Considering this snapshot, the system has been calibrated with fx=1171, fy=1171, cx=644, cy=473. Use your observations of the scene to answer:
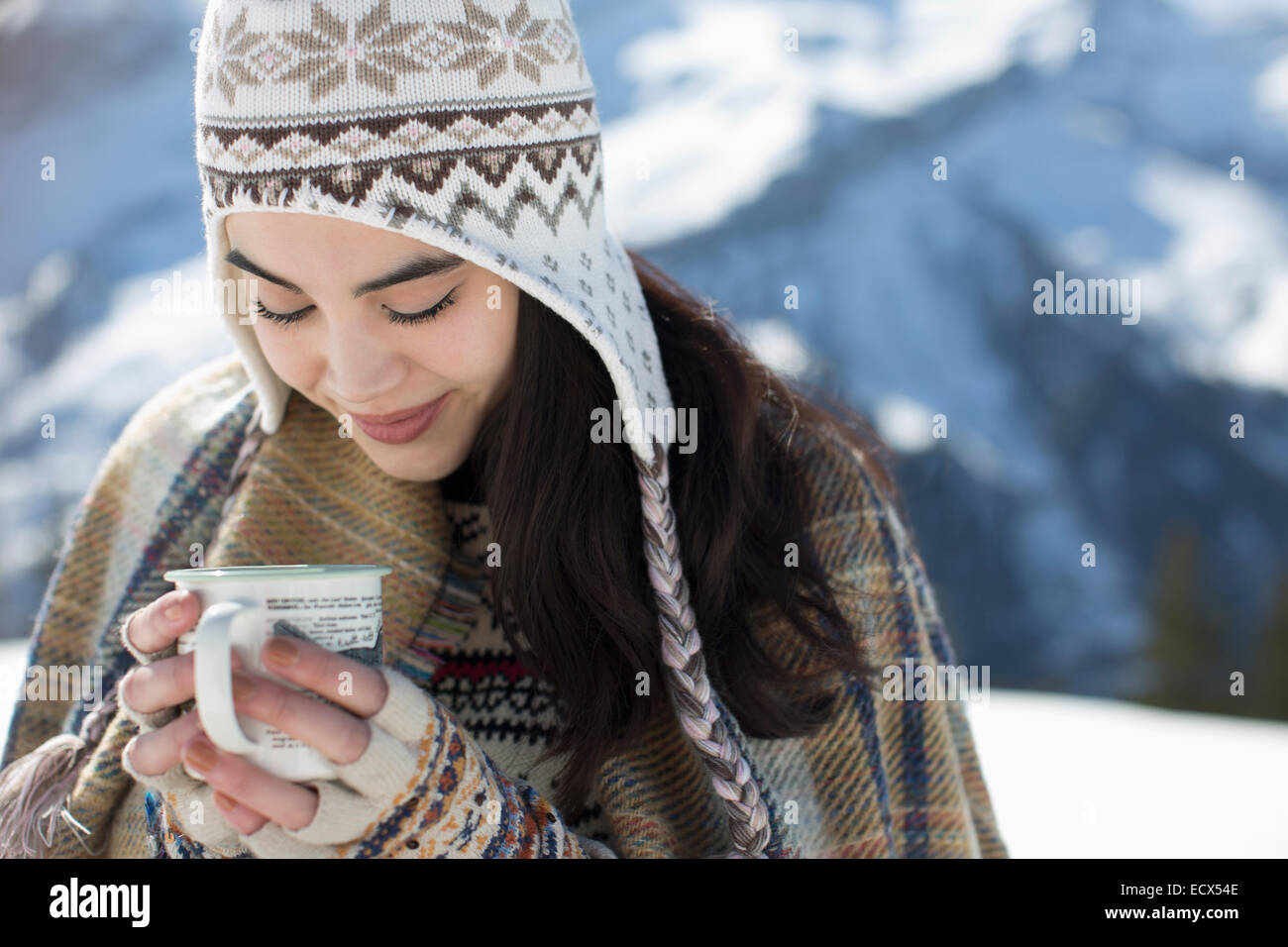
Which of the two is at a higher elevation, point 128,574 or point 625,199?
point 625,199

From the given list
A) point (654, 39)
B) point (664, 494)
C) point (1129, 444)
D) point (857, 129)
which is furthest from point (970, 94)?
point (664, 494)

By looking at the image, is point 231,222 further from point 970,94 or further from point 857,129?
point 970,94

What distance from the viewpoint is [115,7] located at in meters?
8.28

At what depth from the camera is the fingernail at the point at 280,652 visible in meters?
0.86

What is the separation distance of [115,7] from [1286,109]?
8503 millimetres

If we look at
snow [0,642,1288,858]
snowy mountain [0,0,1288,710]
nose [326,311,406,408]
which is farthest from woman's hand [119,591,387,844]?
snowy mountain [0,0,1288,710]

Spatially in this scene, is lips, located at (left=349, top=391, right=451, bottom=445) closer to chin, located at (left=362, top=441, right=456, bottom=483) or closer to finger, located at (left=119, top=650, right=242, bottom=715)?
chin, located at (left=362, top=441, right=456, bottom=483)

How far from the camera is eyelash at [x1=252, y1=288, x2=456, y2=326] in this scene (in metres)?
1.24

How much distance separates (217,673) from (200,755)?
113mm

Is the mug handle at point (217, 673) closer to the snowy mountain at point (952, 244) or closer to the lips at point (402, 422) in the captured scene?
the lips at point (402, 422)

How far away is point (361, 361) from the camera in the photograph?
4.01 feet

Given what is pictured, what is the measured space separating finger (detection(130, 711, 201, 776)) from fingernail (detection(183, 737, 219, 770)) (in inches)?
0.6

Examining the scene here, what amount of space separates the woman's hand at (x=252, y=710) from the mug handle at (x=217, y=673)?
3 centimetres

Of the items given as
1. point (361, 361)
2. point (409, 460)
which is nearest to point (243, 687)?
point (361, 361)
